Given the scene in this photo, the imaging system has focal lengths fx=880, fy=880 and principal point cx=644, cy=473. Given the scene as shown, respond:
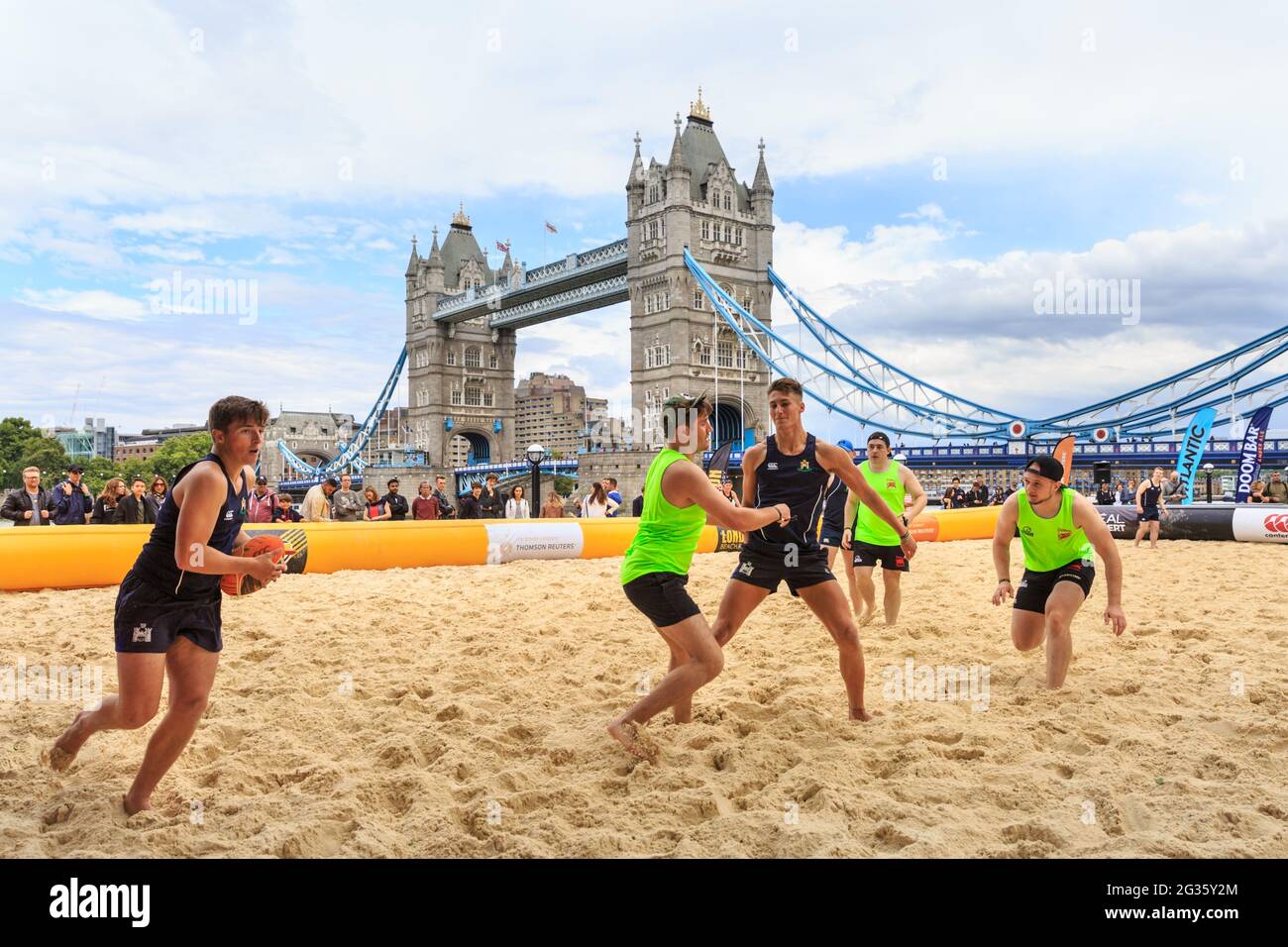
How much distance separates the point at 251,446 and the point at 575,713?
2.38 meters

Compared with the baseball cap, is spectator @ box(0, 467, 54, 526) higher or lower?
lower

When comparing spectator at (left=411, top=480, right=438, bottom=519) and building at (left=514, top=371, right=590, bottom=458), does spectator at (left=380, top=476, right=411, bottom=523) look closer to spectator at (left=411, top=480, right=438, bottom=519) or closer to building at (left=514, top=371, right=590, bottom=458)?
spectator at (left=411, top=480, right=438, bottom=519)

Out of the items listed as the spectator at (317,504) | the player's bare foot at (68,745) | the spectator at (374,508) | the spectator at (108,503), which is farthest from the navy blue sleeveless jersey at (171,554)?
the spectator at (374,508)

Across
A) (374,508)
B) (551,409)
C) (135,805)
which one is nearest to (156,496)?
(374,508)

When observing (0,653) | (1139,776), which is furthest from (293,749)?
(1139,776)

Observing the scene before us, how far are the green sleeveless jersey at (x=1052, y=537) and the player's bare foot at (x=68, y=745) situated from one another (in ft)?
17.4

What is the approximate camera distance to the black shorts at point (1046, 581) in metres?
5.73

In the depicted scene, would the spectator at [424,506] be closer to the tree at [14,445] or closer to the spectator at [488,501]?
the spectator at [488,501]

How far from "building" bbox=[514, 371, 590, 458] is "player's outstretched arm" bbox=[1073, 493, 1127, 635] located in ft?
498

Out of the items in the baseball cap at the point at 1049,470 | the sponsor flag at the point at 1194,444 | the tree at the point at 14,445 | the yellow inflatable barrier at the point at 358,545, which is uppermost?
the tree at the point at 14,445

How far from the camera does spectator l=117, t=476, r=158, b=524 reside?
35.8 ft

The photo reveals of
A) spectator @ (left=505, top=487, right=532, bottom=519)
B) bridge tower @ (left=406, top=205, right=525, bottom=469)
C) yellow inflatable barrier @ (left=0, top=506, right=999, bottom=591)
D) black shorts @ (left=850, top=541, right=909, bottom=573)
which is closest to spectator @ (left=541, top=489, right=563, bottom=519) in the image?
spectator @ (left=505, top=487, right=532, bottom=519)

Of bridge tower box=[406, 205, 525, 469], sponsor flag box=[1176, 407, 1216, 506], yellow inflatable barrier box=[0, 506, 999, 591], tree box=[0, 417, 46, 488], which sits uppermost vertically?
bridge tower box=[406, 205, 525, 469]
